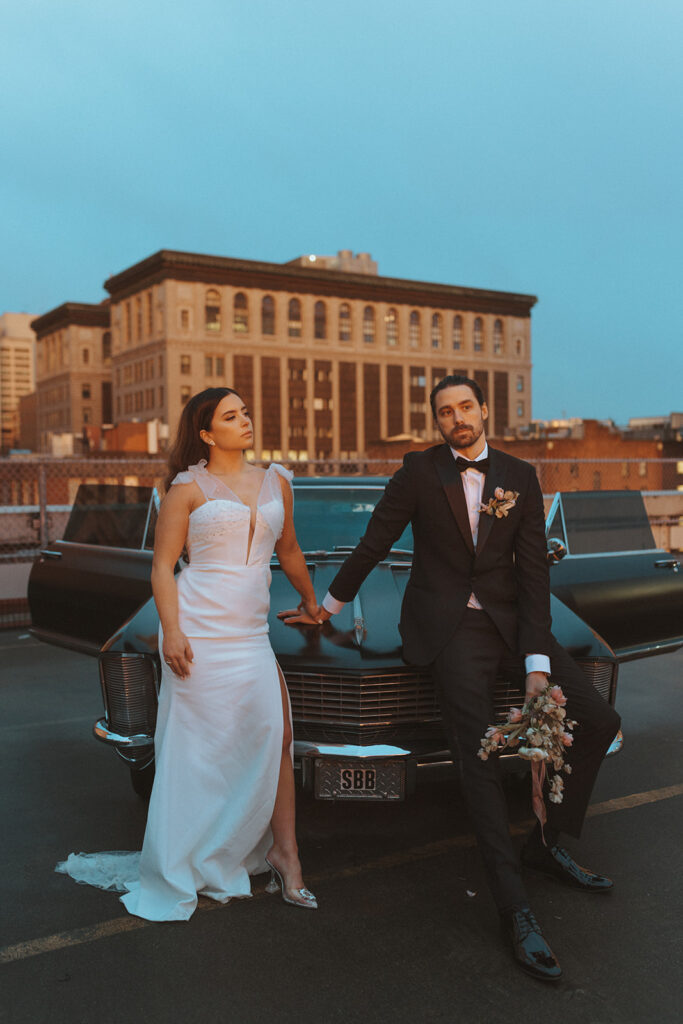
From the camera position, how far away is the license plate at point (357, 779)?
3.66 metres

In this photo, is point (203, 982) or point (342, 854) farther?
point (342, 854)

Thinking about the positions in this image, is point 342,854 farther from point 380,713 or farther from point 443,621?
point 443,621

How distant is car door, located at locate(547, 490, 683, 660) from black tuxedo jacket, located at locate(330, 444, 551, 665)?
5.73ft

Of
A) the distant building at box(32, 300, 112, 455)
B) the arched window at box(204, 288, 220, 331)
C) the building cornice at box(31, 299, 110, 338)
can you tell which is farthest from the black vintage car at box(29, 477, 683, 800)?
the building cornice at box(31, 299, 110, 338)

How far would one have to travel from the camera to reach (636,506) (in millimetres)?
6324

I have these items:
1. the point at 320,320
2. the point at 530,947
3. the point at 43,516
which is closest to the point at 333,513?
the point at 530,947

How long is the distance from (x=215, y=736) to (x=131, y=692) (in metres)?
0.85

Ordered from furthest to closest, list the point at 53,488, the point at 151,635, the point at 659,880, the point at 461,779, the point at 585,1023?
the point at 53,488
the point at 151,635
the point at 659,880
the point at 461,779
the point at 585,1023

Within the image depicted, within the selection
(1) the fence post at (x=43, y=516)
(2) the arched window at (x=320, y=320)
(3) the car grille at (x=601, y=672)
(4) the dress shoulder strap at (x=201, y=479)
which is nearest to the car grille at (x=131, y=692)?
(4) the dress shoulder strap at (x=201, y=479)

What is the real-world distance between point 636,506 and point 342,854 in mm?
3406

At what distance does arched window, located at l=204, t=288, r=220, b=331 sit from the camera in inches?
A: 3994

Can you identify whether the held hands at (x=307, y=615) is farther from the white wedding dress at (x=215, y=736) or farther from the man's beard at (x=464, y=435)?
the man's beard at (x=464, y=435)

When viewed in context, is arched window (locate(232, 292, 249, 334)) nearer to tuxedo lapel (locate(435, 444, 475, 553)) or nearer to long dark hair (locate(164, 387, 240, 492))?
long dark hair (locate(164, 387, 240, 492))

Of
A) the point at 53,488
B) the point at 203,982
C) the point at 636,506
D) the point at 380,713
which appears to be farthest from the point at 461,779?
the point at 53,488
